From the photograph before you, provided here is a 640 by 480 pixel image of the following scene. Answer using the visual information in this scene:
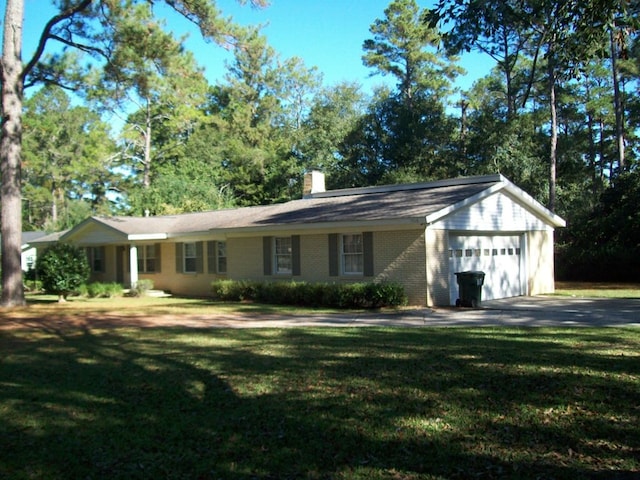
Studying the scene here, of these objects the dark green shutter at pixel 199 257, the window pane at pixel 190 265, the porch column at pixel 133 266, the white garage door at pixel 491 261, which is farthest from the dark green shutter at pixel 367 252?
the porch column at pixel 133 266

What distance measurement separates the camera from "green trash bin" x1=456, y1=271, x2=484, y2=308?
1672 centimetres

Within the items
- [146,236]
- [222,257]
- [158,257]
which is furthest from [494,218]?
[158,257]

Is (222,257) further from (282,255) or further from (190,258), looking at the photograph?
(282,255)

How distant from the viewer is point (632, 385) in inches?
273

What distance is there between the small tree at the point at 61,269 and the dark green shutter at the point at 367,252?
10953 mm

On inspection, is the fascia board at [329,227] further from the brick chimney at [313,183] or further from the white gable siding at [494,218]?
the brick chimney at [313,183]

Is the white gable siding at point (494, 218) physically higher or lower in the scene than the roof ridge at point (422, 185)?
lower

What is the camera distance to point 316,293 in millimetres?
18188

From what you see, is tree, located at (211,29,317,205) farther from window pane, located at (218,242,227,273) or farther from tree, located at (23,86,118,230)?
window pane, located at (218,242,227,273)

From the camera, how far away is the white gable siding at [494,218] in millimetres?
17609

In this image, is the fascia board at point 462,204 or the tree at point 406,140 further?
the tree at point 406,140

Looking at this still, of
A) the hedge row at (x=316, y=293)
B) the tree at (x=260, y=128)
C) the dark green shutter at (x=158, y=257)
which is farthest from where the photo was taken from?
the tree at (x=260, y=128)

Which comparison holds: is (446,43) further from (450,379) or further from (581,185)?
(581,185)

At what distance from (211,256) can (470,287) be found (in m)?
11.5
